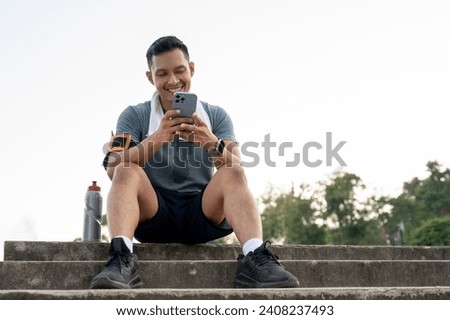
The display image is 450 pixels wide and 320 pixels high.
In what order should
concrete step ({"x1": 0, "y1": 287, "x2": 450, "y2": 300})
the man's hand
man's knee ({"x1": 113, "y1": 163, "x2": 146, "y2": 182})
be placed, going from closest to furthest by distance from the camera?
concrete step ({"x1": 0, "y1": 287, "x2": 450, "y2": 300})
man's knee ({"x1": 113, "y1": 163, "x2": 146, "y2": 182})
the man's hand

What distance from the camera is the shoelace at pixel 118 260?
3386mm

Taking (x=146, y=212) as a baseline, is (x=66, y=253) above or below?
below

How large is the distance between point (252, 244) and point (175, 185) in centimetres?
111

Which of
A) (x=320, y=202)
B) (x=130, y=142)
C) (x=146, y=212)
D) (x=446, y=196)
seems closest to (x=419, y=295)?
(x=146, y=212)

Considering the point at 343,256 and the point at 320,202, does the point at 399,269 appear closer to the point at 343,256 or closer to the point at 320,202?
the point at 343,256

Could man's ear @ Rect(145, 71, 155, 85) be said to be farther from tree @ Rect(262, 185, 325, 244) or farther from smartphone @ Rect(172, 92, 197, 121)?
tree @ Rect(262, 185, 325, 244)

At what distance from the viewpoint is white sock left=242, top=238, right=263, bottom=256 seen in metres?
3.64

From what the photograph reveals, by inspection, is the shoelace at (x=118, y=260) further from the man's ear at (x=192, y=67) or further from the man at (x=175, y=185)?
the man's ear at (x=192, y=67)

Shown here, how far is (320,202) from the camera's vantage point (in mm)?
45781

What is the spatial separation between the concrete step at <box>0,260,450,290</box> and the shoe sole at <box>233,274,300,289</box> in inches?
7.7

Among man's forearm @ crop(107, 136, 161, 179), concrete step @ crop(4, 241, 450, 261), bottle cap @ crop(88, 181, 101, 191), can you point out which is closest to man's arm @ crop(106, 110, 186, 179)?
man's forearm @ crop(107, 136, 161, 179)

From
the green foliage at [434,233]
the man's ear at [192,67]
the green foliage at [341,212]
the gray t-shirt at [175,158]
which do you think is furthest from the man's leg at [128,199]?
the green foliage at [341,212]

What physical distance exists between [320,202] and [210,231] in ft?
138
